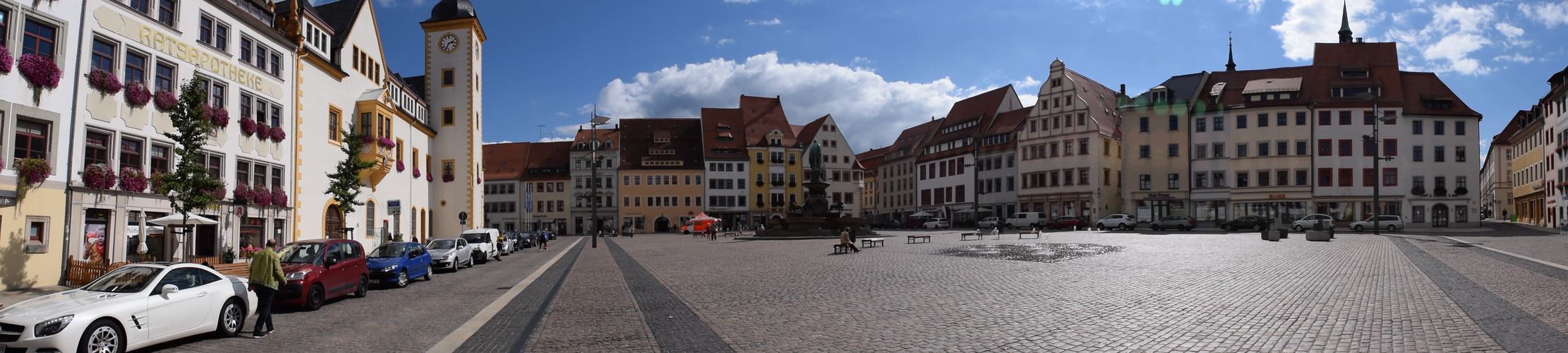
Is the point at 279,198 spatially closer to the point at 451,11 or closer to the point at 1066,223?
the point at 451,11

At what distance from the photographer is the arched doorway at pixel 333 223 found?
112 feet

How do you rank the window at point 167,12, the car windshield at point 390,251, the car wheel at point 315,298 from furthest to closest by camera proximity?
the window at point 167,12 → the car windshield at point 390,251 → the car wheel at point 315,298

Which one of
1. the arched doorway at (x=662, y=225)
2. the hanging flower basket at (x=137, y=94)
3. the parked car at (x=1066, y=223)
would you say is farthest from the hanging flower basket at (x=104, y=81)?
the arched doorway at (x=662, y=225)

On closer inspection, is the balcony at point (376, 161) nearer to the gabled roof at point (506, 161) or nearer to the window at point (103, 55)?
the window at point (103, 55)

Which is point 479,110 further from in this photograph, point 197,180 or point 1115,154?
point 1115,154

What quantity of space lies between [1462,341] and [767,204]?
8901cm

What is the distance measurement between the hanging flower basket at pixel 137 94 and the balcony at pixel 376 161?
1275 cm

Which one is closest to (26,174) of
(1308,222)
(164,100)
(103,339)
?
(164,100)

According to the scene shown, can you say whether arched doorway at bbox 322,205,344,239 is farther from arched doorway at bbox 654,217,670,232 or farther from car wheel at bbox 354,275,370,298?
arched doorway at bbox 654,217,670,232

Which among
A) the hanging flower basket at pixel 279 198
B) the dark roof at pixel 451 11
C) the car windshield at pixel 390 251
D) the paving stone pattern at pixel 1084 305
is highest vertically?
the dark roof at pixel 451 11

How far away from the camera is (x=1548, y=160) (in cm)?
6391

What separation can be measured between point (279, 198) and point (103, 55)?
8.61 metres

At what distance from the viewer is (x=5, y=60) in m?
17.7

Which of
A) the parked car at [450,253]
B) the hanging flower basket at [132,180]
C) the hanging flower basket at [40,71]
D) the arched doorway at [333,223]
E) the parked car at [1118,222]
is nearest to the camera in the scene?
the hanging flower basket at [40,71]
